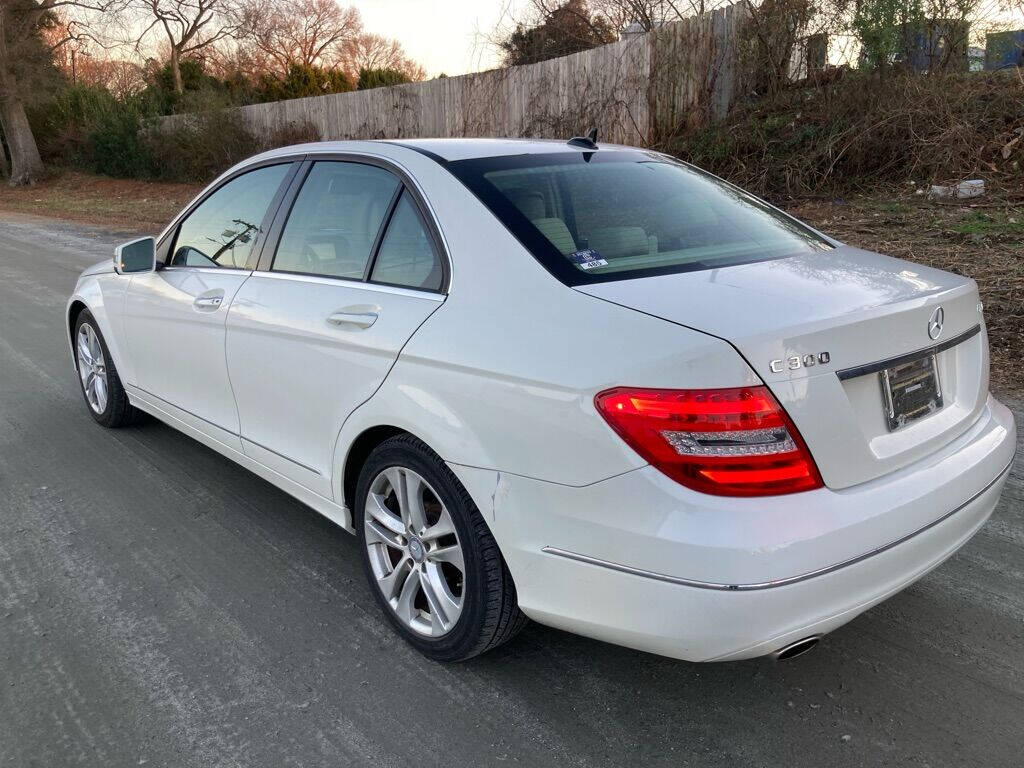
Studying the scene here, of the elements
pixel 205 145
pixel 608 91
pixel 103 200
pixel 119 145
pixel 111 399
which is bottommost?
pixel 111 399

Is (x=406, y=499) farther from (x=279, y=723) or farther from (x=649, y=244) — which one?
(x=649, y=244)

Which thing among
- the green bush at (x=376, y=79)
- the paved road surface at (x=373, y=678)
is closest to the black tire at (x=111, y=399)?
the paved road surface at (x=373, y=678)

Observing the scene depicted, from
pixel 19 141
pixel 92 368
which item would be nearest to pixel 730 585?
pixel 92 368

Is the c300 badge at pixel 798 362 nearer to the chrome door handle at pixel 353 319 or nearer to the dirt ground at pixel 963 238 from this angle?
the chrome door handle at pixel 353 319

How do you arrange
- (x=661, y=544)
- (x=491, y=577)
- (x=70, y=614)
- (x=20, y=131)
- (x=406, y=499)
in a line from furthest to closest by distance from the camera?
(x=20, y=131) → (x=70, y=614) → (x=406, y=499) → (x=491, y=577) → (x=661, y=544)

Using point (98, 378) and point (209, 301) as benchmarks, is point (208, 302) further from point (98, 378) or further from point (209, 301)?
point (98, 378)

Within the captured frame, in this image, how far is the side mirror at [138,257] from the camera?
421 cm

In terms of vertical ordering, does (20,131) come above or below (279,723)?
above

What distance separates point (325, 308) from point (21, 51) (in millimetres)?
32607

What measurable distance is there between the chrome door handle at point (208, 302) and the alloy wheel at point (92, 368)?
5.04ft

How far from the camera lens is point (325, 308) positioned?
120 inches

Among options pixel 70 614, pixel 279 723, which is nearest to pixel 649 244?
pixel 279 723

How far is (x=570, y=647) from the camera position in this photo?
9.41 ft

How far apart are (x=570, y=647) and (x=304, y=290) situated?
5.24 ft
